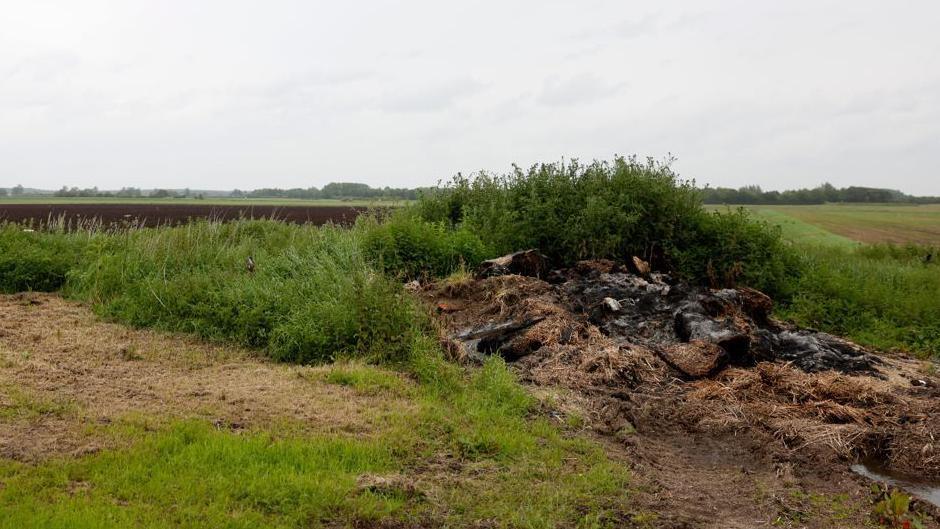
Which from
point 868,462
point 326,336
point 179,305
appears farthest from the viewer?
point 179,305

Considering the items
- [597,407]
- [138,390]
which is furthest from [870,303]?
[138,390]

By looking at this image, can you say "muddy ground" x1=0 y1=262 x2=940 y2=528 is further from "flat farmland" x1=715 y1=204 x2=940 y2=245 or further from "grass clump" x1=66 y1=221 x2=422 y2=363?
"flat farmland" x1=715 y1=204 x2=940 y2=245

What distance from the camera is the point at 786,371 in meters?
8.07

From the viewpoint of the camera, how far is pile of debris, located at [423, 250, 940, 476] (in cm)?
662

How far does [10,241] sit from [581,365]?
1026cm

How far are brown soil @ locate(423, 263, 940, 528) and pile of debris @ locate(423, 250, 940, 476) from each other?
2 cm

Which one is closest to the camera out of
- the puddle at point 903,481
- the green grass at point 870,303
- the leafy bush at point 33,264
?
the puddle at point 903,481

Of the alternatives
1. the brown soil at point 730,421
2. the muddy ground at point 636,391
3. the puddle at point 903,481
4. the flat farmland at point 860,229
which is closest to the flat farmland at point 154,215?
the muddy ground at point 636,391

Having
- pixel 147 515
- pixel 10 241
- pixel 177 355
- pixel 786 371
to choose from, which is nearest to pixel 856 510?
pixel 786 371

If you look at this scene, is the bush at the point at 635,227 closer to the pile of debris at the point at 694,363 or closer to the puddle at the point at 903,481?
the pile of debris at the point at 694,363

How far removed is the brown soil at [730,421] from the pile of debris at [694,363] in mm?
19

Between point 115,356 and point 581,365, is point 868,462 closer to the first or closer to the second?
point 581,365

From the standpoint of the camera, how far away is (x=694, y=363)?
8.05 metres

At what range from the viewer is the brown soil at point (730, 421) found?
17.0 ft
